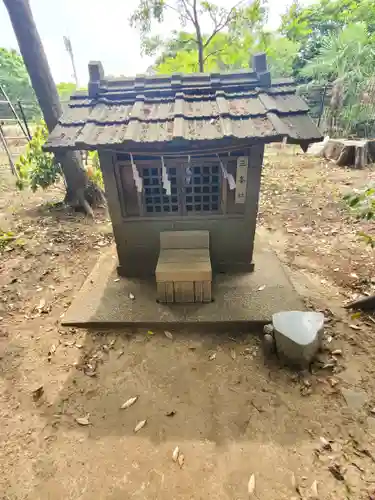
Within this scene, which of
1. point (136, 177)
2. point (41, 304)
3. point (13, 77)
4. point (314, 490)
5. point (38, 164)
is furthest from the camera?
point (13, 77)

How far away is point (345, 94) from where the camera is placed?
1098cm

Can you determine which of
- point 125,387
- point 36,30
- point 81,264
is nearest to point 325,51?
point 36,30

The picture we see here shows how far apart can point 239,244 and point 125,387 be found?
2360mm

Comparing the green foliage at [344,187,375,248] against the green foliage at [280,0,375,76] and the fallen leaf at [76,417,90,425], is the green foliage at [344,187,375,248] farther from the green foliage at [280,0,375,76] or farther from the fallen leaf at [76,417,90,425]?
the green foliage at [280,0,375,76]

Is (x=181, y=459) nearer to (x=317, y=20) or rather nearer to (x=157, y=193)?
(x=157, y=193)

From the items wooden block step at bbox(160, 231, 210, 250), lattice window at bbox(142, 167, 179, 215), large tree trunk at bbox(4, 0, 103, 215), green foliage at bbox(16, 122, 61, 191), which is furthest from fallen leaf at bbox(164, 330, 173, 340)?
green foliage at bbox(16, 122, 61, 191)

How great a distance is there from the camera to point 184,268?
11.7 feet

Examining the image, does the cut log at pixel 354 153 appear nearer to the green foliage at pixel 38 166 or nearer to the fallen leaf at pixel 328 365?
the fallen leaf at pixel 328 365

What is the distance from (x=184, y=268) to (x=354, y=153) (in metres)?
8.77

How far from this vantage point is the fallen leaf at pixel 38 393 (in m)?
2.88

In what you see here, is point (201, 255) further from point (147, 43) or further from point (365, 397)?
point (147, 43)

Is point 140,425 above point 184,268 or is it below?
below

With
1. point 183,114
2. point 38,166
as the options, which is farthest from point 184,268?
point 38,166

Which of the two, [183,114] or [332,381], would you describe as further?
[183,114]
